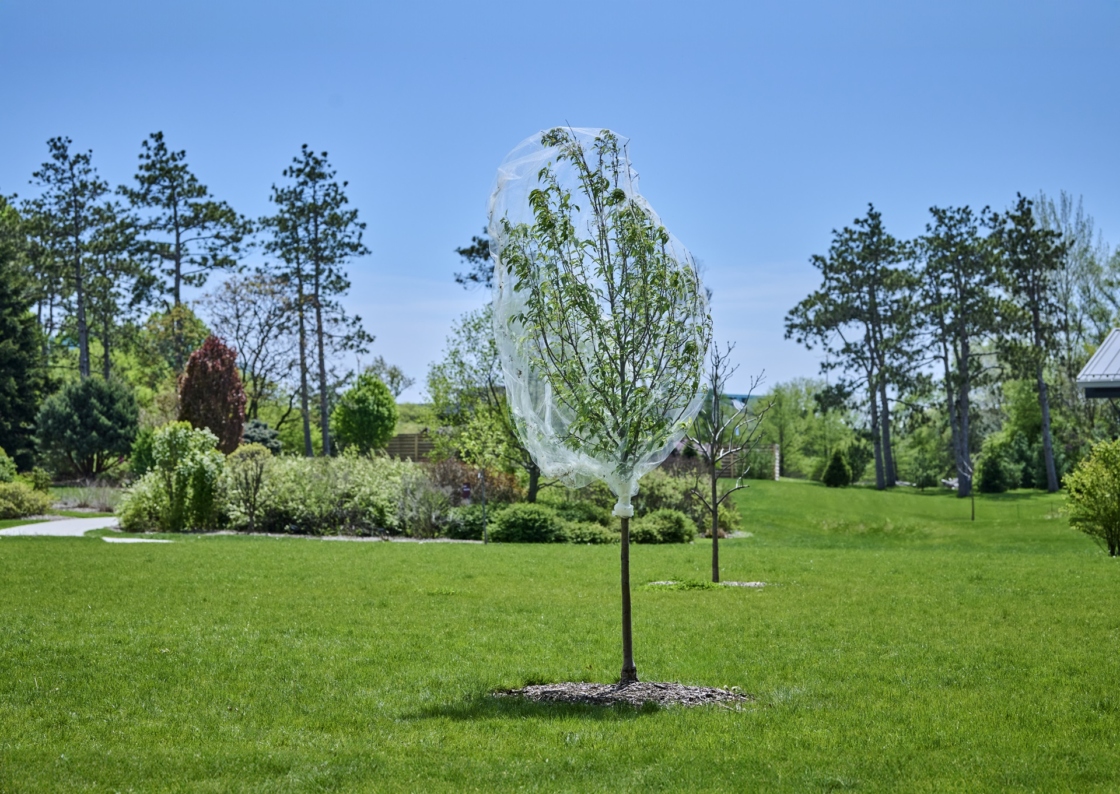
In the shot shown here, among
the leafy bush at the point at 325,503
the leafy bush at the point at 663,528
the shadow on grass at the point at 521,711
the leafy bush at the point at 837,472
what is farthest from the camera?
the leafy bush at the point at 837,472

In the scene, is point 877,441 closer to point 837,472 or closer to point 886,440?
point 886,440

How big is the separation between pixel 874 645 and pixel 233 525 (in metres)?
16.4

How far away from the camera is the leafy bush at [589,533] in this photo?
2091 centimetres

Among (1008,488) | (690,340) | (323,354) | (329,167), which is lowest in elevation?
(1008,488)

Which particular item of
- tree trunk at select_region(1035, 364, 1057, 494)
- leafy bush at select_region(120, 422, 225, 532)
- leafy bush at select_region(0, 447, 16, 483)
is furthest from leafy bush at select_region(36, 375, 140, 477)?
tree trunk at select_region(1035, 364, 1057, 494)

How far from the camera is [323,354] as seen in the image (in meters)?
40.4

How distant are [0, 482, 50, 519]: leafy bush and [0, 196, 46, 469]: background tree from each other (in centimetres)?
1125

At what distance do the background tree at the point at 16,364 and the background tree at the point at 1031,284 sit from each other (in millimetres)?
39328

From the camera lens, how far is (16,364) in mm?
34062

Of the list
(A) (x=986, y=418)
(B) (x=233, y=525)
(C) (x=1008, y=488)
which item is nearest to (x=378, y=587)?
(B) (x=233, y=525)

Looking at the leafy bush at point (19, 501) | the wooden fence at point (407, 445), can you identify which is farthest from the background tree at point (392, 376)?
the leafy bush at point (19, 501)

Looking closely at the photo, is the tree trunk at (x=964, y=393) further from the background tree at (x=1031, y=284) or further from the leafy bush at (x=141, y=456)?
the leafy bush at (x=141, y=456)

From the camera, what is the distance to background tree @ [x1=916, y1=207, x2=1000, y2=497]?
141 ft

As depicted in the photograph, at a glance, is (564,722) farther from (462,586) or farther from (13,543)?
(13,543)
